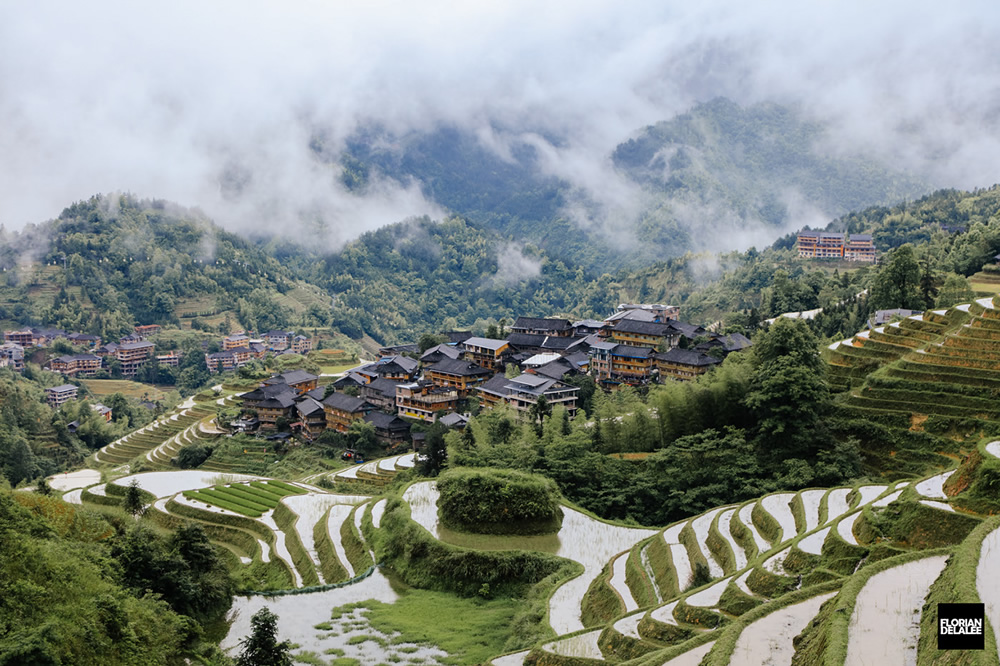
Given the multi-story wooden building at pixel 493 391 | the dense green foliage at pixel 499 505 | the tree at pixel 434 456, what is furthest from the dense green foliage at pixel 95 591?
the multi-story wooden building at pixel 493 391

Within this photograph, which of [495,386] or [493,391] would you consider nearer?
[493,391]

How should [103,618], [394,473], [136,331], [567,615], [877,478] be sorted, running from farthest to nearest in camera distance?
[136,331]
[394,473]
[877,478]
[567,615]
[103,618]

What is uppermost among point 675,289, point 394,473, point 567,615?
point 675,289

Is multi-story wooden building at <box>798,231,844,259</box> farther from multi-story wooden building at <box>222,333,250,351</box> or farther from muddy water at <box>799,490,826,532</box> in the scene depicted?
multi-story wooden building at <box>222,333,250,351</box>

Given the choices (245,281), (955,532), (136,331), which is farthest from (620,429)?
(245,281)

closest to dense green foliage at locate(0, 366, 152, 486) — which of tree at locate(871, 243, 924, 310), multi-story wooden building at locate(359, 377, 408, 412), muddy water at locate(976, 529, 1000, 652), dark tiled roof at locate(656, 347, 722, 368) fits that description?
multi-story wooden building at locate(359, 377, 408, 412)

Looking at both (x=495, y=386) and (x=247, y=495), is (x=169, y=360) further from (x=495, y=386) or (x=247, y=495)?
(x=247, y=495)

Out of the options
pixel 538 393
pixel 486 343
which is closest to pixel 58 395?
pixel 486 343

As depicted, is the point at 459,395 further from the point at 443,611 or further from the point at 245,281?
the point at 245,281
